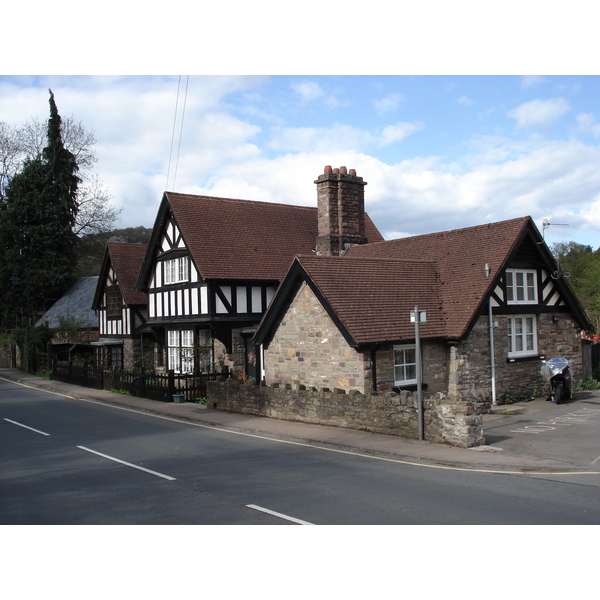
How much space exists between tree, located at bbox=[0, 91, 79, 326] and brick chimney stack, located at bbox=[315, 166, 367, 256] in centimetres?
Answer: 2614

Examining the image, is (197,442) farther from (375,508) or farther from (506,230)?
(506,230)

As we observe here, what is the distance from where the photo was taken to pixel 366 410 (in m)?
14.0

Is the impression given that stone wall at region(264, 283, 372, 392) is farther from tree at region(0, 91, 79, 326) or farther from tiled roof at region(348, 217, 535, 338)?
tree at region(0, 91, 79, 326)

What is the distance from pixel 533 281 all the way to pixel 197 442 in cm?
1273

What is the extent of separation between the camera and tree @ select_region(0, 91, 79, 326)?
4256cm

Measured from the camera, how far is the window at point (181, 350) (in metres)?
25.2

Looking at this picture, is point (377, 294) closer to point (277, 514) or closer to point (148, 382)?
point (277, 514)

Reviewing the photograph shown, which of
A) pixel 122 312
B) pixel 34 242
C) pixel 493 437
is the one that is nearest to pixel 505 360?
pixel 493 437

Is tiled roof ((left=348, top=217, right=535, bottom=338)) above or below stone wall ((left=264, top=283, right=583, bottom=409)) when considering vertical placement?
above

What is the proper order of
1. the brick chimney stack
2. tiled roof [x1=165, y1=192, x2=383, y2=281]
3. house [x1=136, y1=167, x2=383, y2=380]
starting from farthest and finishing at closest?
1. the brick chimney stack
2. tiled roof [x1=165, y1=192, x2=383, y2=281]
3. house [x1=136, y1=167, x2=383, y2=380]

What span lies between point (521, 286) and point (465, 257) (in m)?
2.08

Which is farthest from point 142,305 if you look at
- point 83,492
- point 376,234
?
point 83,492

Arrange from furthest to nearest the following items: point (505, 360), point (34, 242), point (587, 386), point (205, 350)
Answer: point (34, 242)
point (205, 350)
point (587, 386)
point (505, 360)

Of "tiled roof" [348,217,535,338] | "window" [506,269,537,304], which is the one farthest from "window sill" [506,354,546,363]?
"tiled roof" [348,217,535,338]
